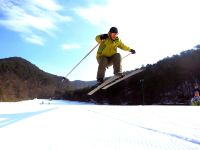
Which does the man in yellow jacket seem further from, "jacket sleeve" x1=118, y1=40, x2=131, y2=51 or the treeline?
the treeline

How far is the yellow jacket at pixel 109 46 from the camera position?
9249mm

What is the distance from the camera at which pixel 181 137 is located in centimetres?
509

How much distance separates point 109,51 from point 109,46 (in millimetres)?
176

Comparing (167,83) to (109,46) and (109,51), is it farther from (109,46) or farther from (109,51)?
(109,46)

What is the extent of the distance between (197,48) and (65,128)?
47205mm

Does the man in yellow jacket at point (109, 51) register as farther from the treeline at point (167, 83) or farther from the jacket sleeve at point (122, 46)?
the treeline at point (167, 83)

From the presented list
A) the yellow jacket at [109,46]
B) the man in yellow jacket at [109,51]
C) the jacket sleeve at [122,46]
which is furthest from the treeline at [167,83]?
the yellow jacket at [109,46]

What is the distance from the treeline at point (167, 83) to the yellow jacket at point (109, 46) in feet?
110

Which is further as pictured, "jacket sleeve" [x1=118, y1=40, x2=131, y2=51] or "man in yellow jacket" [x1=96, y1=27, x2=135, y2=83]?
"jacket sleeve" [x1=118, y1=40, x2=131, y2=51]

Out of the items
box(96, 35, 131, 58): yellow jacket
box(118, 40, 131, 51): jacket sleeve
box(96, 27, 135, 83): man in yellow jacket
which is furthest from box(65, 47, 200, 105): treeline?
box(96, 35, 131, 58): yellow jacket

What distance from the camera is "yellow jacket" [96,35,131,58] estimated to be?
30.3 feet

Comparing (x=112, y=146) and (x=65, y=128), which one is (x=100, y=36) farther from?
(x=112, y=146)

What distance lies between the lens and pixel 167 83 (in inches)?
2114

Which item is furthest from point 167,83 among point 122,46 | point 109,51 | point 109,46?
point 109,46
